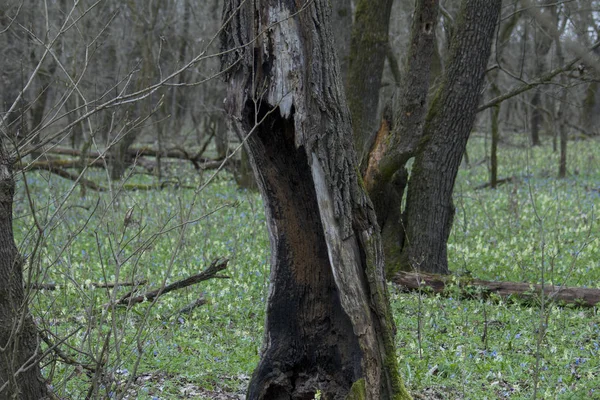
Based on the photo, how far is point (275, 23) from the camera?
3.94m

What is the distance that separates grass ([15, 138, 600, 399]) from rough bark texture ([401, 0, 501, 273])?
2.06 feet

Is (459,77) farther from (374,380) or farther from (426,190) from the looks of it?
(374,380)

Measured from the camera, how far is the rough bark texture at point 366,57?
32.5ft

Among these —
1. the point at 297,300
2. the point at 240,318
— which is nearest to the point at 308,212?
the point at 297,300

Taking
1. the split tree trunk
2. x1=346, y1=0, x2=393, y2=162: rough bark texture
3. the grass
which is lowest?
the grass

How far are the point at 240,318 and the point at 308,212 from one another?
8.50 ft

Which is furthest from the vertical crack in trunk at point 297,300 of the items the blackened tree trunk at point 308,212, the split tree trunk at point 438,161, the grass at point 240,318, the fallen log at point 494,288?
the split tree trunk at point 438,161

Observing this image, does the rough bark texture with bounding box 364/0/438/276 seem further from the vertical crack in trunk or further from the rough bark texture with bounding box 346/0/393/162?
the vertical crack in trunk

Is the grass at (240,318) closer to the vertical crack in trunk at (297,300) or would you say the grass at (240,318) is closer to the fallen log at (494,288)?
the fallen log at (494,288)

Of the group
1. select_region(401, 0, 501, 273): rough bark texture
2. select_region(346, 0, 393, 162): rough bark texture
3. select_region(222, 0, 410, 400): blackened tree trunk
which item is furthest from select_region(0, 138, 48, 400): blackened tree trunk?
select_region(346, 0, 393, 162): rough bark texture

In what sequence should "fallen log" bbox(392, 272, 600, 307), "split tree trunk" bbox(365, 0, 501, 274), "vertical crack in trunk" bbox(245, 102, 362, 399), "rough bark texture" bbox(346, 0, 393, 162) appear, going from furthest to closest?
1. "rough bark texture" bbox(346, 0, 393, 162)
2. "split tree trunk" bbox(365, 0, 501, 274)
3. "fallen log" bbox(392, 272, 600, 307)
4. "vertical crack in trunk" bbox(245, 102, 362, 399)

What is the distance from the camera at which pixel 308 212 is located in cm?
450

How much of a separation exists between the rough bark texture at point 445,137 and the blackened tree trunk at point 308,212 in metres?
3.41

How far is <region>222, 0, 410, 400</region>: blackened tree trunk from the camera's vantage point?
4.08m
